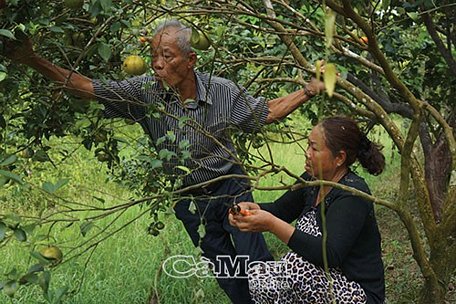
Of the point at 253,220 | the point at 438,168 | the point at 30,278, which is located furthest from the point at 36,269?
the point at 438,168

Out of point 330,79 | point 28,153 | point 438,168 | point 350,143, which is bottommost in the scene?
point 438,168

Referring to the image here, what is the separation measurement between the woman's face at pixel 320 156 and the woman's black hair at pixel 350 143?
0.02 meters

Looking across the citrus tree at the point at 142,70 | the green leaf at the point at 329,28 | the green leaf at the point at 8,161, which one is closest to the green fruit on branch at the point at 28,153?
the citrus tree at the point at 142,70

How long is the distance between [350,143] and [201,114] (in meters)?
0.63

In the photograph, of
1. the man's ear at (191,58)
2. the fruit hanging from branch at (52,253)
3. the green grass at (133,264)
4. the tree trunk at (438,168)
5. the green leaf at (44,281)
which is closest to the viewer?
the green leaf at (44,281)

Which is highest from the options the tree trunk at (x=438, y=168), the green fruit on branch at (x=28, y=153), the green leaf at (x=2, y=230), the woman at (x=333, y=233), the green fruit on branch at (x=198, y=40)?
the green fruit on branch at (x=198, y=40)

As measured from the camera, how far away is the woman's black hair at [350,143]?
2.79 meters

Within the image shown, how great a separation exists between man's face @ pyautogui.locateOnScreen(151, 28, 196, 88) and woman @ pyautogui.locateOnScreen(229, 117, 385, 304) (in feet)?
1.91

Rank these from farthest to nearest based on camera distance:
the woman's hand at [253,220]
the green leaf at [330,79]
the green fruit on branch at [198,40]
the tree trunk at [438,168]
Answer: the tree trunk at [438,168] → the woman's hand at [253,220] → the green fruit on branch at [198,40] → the green leaf at [330,79]

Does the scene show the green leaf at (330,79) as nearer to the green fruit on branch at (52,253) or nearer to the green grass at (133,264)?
the green fruit on branch at (52,253)

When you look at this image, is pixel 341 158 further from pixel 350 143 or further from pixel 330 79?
pixel 330 79

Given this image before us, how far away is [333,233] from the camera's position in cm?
268

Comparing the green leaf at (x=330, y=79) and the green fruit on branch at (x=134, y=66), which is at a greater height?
the green leaf at (x=330, y=79)

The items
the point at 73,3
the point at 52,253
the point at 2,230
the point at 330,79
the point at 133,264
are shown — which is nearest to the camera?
the point at 330,79
